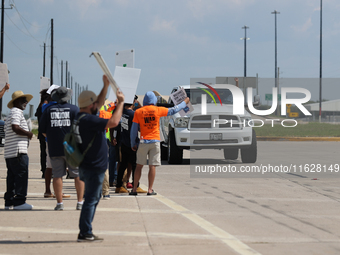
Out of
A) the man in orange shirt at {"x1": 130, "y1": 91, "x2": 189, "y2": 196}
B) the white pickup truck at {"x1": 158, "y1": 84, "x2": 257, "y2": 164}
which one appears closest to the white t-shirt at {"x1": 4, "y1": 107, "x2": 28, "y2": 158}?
the man in orange shirt at {"x1": 130, "y1": 91, "x2": 189, "y2": 196}

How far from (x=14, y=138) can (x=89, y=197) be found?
8.74 feet

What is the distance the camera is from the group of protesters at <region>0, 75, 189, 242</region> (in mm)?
5793

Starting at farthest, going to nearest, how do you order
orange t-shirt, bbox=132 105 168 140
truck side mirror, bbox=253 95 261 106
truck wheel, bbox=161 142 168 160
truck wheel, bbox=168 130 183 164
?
truck wheel, bbox=161 142 168 160 → truck side mirror, bbox=253 95 261 106 → truck wheel, bbox=168 130 183 164 → orange t-shirt, bbox=132 105 168 140

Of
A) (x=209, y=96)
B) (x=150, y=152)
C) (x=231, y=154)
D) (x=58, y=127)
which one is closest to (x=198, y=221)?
(x=58, y=127)

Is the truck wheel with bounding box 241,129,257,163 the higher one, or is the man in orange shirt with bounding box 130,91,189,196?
the man in orange shirt with bounding box 130,91,189,196

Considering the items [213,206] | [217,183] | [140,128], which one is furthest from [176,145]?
[213,206]

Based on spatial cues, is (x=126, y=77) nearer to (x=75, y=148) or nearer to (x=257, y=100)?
(x=75, y=148)

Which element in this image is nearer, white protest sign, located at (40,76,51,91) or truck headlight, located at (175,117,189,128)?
white protest sign, located at (40,76,51,91)

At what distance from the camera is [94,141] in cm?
583

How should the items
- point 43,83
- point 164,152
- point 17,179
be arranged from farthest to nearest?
point 164,152 < point 43,83 < point 17,179

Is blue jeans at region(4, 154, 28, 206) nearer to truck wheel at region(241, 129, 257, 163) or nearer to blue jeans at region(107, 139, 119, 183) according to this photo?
blue jeans at region(107, 139, 119, 183)

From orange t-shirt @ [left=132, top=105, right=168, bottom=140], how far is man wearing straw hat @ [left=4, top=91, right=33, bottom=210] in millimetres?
2104

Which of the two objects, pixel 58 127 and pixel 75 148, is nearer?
pixel 75 148

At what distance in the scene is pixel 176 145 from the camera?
15.2 m
